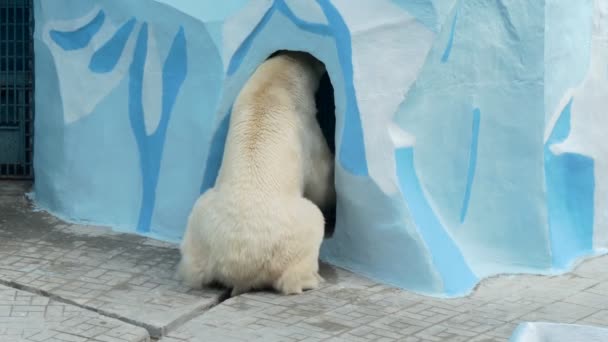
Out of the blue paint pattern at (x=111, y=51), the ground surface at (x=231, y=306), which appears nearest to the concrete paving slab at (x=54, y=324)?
the ground surface at (x=231, y=306)

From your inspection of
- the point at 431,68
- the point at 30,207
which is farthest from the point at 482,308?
the point at 30,207

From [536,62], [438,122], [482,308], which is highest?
[536,62]

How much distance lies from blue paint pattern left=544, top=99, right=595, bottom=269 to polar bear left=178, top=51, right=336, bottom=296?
158cm

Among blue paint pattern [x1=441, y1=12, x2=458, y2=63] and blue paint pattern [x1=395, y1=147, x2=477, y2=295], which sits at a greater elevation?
blue paint pattern [x1=441, y1=12, x2=458, y2=63]

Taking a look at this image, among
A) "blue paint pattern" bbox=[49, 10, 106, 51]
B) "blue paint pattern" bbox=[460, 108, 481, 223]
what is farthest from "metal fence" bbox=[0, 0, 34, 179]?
"blue paint pattern" bbox=[460, 108, 481, 223]

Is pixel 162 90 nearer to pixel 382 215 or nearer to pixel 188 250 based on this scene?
pixel 188 250

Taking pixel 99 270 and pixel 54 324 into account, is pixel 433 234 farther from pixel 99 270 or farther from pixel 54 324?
pixel 54 324

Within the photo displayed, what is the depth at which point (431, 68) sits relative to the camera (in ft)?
21.2

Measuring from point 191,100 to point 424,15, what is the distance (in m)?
1.65

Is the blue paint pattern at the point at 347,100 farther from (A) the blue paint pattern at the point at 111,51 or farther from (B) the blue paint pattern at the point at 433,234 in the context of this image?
(A) the blue paint pattern at the point at 111,51

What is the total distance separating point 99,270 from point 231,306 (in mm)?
1094

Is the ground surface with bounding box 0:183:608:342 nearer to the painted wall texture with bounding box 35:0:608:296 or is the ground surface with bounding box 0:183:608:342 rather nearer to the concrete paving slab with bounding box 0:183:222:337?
the concrete paving slab with bounding box 0:183:222:337

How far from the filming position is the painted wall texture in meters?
6.28

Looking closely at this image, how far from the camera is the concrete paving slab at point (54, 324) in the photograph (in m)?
5.39
